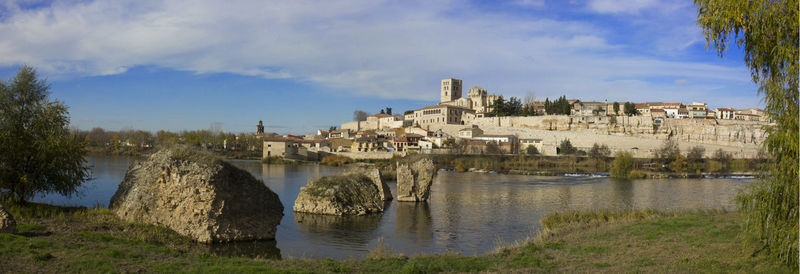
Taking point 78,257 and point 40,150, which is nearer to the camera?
point 78,257

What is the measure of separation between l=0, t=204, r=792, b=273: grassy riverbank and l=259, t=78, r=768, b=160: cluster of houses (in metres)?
65.7

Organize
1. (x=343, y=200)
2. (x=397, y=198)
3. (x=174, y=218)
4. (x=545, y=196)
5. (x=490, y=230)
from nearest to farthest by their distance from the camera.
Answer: (x=174, y=218)
(x=490, y=230)
(x=343, y=200)
(x=397, y=198)
(x=545, y=196)

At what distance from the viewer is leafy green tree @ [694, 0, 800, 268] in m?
7.02

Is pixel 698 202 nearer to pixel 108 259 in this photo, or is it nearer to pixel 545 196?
pixel 545 196

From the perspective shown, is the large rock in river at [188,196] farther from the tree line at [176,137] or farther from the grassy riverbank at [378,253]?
the tree line at [176,137]

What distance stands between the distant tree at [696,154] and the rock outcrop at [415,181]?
54.5m

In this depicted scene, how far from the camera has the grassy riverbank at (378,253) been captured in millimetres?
8109

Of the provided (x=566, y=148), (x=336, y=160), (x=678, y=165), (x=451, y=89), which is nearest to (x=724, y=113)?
(x=566, y=148)

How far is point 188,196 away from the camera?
13.1m

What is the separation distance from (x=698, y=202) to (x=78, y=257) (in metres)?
29.8

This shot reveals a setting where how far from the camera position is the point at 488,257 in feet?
33.4

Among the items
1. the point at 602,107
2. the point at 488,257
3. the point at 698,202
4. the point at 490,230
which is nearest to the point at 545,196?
the point at 698,202

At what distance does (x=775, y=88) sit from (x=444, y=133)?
299 feet

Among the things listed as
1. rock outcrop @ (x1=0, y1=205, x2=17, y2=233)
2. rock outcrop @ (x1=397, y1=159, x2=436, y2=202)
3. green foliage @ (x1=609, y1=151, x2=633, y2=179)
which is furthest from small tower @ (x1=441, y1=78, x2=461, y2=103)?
rock outcrop @ (x1=0, y1=205, x2=17, y2=233)
